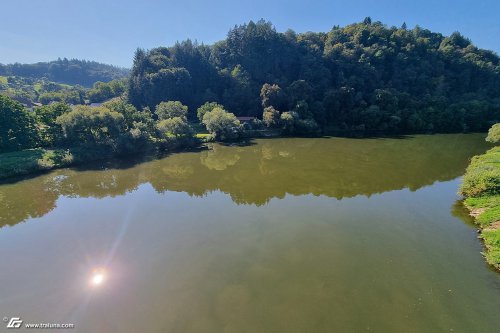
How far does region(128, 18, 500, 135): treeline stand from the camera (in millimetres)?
62625

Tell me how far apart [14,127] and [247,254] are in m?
38.4

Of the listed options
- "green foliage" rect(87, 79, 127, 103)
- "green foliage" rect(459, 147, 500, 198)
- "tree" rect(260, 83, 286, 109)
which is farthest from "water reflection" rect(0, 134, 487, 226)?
"green foliage" rect(87, 79, 127, 103)

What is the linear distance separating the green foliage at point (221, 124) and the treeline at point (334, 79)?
8.64 meters

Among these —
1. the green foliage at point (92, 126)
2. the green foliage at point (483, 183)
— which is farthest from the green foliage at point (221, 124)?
the green foliage at point (483, 183)

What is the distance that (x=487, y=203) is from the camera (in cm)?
2177

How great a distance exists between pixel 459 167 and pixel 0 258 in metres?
46.3

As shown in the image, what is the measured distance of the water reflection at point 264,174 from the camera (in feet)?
92.7

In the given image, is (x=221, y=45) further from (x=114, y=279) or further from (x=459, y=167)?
(x=114, y=279)

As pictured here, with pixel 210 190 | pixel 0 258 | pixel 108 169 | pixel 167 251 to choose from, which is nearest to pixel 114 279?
pixel 167 251

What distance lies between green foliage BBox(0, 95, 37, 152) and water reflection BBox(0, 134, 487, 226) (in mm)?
8340

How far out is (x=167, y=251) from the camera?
59.9 feet

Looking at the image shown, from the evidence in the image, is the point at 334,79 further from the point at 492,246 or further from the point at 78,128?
the point at 492,246

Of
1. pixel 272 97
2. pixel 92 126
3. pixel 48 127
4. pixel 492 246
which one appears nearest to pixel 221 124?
pixel 272 97

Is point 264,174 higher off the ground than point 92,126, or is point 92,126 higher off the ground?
point 92,126
